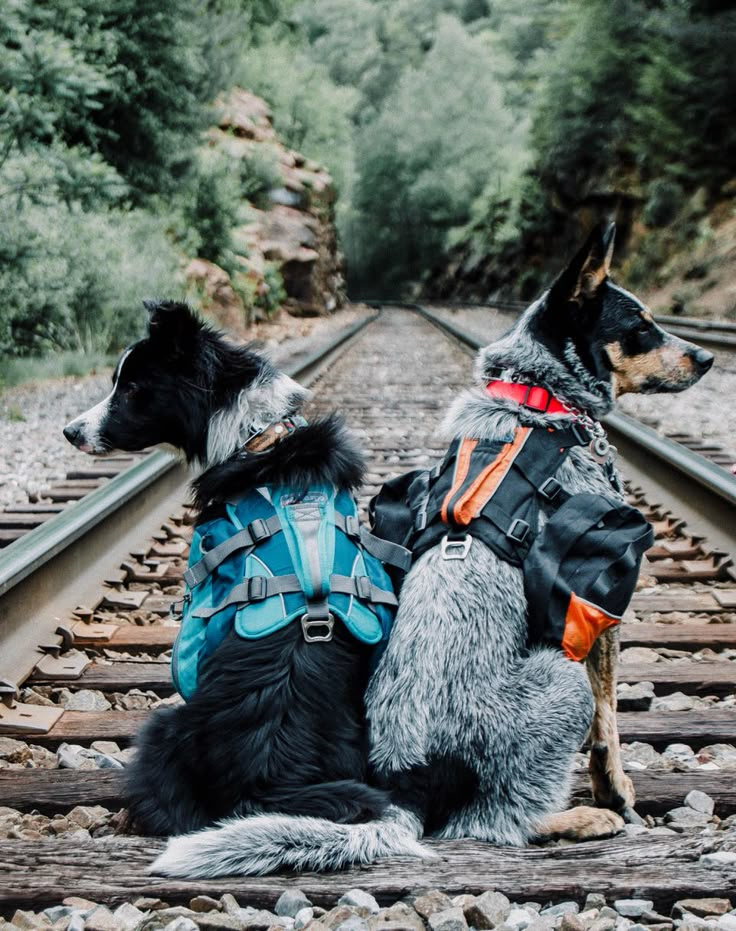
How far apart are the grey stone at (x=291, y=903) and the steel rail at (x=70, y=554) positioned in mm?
1600

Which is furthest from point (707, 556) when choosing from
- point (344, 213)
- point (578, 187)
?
point (344, 213)

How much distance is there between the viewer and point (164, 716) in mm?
2443

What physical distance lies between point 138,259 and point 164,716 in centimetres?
1158

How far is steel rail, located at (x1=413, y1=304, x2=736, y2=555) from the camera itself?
4871mm

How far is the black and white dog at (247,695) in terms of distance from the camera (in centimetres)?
227

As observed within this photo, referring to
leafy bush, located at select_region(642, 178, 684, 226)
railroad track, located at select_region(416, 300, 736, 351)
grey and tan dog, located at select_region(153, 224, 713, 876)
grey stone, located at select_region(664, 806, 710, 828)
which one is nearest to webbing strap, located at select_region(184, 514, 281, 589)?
grey and tan dog, located at select_region(153, 224, 713, 876)

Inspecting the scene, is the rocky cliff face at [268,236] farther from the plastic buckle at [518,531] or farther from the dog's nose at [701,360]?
the plastic buckle at [518,531]

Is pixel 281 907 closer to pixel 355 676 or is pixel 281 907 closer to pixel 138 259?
pixel 355 676

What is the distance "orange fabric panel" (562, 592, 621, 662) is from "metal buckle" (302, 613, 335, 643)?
617mm

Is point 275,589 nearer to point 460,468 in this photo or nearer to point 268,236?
point 460,468

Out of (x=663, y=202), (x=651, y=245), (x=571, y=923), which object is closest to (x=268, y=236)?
(x=651, y=245)

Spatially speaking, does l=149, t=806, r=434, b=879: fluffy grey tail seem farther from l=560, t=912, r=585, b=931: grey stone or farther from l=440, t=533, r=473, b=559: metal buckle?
l=440, t=533, r=473, b=559: metal buckle

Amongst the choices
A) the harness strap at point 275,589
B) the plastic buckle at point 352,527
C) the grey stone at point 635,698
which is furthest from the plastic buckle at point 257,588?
the grey stone at point 635,698

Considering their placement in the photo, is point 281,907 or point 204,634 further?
point 204,634
